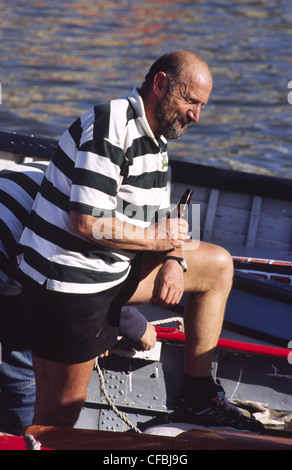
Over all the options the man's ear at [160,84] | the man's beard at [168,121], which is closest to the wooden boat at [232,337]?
the man's beard at [168,121]

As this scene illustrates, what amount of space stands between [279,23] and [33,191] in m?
20.1

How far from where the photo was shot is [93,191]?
2.51 metres

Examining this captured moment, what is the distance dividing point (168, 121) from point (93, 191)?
18.0 inches

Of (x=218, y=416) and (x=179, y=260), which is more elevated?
(x=179, y=260)

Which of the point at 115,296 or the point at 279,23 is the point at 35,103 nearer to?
the point at 279,23

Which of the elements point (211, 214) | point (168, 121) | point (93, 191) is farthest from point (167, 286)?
point (211, 214)

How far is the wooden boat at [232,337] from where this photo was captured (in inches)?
138

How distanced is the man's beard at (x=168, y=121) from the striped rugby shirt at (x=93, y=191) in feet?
0.23

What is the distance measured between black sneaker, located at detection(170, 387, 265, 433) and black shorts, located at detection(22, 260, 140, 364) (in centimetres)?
63

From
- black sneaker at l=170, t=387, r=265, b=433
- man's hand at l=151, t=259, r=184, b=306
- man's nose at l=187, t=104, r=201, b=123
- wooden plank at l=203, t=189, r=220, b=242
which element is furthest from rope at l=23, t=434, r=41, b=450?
wooden plank at l=203, t=189, r=220, b=242

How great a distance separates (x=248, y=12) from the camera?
2223 cm

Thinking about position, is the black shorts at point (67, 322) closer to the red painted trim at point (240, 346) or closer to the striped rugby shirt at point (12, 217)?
the striped rugby shirt at point (12, 217)

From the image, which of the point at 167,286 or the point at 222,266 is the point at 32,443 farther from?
the point at 222,266
